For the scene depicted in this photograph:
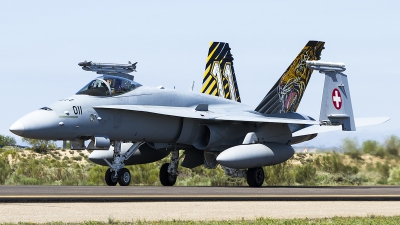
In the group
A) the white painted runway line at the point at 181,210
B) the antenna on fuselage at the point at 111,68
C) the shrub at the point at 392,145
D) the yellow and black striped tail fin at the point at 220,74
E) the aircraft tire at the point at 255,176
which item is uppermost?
the yellow and black striped tail fin at the point at 220,74

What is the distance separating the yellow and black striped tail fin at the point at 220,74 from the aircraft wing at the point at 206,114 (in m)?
5.67

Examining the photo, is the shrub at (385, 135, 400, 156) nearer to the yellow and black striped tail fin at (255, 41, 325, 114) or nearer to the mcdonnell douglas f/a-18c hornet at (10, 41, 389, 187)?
the mcdonnell douglas f/a-18c hornet at (10, 41, 389, 187)

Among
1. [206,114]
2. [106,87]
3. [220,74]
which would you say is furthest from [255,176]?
[220,74]

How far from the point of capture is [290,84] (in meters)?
27.0

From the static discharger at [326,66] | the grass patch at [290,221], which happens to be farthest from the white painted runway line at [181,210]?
the static discharger at [326,66]

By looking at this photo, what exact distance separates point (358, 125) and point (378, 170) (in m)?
3.88

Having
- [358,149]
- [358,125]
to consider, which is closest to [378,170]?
→ [358,149]

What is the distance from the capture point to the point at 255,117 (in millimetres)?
25906

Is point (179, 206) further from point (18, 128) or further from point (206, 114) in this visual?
point (206, 114)

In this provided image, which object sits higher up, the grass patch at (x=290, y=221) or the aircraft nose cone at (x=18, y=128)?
the aircraft nose cone at (x=18, y=128)

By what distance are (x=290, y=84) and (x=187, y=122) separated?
14.1ft

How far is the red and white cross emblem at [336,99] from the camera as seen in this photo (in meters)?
26.6

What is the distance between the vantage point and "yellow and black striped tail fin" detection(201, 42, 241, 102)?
3219 cm

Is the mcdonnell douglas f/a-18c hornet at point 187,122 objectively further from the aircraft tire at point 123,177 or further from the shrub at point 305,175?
the shrub at point 305,175
